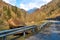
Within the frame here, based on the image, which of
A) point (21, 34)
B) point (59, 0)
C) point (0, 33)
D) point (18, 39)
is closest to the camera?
point (0, 33)

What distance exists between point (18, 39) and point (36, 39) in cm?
120

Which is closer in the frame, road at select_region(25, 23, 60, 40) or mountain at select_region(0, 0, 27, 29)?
→ road at select_region(25, 23, 60, 40)

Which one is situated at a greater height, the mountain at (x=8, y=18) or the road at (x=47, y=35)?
the mountain at (x=8, y=18)

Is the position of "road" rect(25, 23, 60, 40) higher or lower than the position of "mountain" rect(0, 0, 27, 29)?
lower

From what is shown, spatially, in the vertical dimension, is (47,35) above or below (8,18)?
below

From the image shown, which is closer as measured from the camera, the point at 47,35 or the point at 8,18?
the point at 47,35

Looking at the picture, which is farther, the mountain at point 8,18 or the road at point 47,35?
the mountain at point 8,18

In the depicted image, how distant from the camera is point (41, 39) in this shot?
14570mm

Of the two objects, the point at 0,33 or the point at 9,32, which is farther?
the point at 9,32

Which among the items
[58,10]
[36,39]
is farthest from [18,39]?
[58,10]

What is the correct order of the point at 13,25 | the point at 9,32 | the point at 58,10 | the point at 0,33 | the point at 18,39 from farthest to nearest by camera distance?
the point at 58,10 < the point at 13,25 < the point at 18,39 < the point at 9,32 < the point at 0,33

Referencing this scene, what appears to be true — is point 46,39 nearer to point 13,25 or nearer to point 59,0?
point 13,25

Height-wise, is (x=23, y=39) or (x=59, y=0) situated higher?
(x=59, y=0)

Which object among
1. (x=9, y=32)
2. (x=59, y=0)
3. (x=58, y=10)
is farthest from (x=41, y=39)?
(x=59, y=0)
